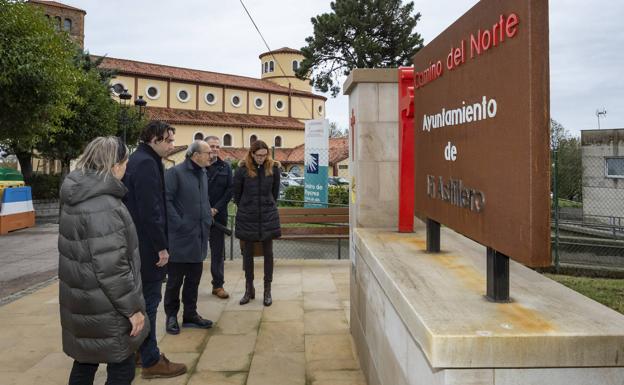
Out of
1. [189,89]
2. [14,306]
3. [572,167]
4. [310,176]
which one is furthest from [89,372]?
[189,89]

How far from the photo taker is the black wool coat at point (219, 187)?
225 inches

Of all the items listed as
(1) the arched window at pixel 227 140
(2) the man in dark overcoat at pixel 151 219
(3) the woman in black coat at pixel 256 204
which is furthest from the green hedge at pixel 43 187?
(1) the arched window at pixel 227 140

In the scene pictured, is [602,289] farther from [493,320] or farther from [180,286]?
[493,320]

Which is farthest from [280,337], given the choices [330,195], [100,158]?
[330,195]

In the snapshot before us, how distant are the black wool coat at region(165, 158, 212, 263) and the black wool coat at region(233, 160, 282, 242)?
3.03 feet

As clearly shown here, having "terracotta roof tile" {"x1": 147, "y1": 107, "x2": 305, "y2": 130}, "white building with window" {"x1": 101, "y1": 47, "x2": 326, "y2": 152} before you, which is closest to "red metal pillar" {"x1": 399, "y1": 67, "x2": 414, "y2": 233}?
"terracotta roof tile" {"x1": 147, "y1": 107, "x2": 305, "y2": 130}

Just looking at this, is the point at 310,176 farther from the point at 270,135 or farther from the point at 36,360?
the point at 270,135

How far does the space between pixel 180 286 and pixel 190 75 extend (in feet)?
163

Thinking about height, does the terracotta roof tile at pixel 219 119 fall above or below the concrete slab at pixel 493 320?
above

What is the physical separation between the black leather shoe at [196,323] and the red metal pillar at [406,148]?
7.23 ft

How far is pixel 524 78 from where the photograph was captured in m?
1.43

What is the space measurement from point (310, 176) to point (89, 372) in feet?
39.8

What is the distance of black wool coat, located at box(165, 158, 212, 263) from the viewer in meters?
4.27

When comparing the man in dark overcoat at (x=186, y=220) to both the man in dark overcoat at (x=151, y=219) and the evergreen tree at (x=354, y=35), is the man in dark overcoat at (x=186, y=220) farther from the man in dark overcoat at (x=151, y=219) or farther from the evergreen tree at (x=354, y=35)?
the evergreen tree at (x=354, y=35)
